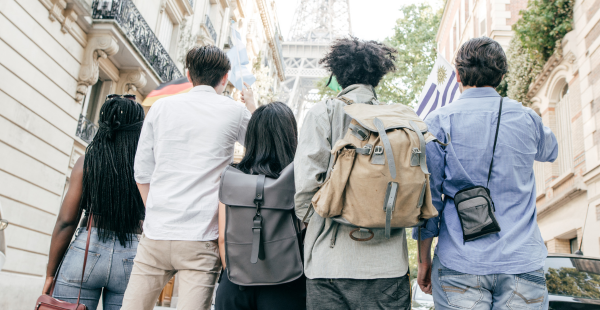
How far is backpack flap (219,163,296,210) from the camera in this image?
8.34ft

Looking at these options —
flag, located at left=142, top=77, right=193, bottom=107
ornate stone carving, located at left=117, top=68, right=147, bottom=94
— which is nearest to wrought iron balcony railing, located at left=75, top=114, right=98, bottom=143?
ornate stone carving, located at left=117, top=68, right=147, bottom=94

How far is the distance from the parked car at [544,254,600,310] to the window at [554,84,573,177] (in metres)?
9.26

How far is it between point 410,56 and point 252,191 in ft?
79.3

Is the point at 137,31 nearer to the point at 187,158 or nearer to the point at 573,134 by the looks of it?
the point at 187,158

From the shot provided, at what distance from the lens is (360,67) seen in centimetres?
281

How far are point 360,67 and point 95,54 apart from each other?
10.3 m

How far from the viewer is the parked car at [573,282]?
4.06 m

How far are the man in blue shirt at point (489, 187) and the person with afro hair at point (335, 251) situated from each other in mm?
246

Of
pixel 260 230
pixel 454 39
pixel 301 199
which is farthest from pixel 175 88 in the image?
pixel 454 39

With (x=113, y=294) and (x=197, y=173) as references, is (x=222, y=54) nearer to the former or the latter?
(x=197, y=173)

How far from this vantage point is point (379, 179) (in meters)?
2.11

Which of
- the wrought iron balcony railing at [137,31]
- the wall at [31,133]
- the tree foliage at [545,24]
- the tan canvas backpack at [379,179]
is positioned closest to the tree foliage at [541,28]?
the tree foliage at [545,24]

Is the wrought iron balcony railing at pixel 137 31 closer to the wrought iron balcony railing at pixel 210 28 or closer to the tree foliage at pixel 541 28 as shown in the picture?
the wrought iron balcony railing at pixel 210 28

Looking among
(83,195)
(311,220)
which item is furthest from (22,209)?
(311,220)
